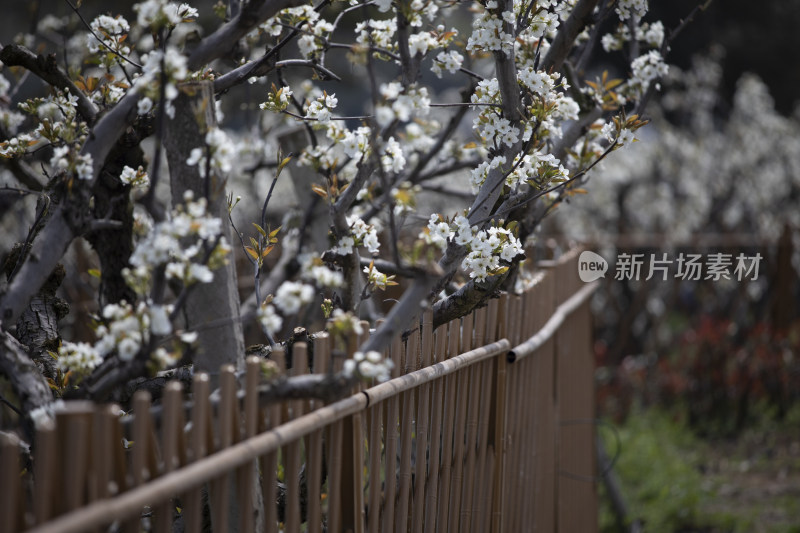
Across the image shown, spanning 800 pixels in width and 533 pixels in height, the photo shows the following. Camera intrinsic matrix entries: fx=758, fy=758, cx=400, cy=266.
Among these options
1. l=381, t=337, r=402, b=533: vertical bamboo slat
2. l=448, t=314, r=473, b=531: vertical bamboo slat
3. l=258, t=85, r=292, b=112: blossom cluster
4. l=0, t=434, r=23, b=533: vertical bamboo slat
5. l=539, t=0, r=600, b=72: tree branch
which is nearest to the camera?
l=0, t=434, r=23, b=533: vertical bamboo slat

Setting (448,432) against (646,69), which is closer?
(448,432)

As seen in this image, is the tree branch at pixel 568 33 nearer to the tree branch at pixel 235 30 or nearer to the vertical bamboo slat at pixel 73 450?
the tree branch at pixel 235 30

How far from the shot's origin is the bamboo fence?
1.02 metres

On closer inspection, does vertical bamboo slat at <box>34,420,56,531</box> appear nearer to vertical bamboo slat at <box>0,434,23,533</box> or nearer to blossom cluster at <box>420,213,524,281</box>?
vertical bamboo slat at <box>0,434,23,533</box>

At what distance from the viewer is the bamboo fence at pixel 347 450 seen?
102 cm

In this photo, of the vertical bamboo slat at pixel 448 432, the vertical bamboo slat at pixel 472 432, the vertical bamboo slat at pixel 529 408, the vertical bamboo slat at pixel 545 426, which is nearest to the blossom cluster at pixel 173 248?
the vertical bamboo slat at pixel 448 432

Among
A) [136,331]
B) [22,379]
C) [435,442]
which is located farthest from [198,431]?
[435,442]

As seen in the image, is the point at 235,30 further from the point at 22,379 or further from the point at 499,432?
the point at 499,432

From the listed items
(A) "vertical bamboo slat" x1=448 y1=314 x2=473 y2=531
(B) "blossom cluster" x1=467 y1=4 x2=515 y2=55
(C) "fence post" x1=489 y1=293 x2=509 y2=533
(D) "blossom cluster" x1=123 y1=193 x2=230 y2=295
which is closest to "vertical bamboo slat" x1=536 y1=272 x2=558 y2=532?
(C) "fence post" x1=489 y1=293 x2=509 y2=533

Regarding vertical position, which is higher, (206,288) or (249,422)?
(206,288)

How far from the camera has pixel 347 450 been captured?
5.17ft

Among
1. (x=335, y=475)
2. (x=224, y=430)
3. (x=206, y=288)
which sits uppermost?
(x=206, y=288)

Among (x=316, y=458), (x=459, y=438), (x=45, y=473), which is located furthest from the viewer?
(x=459, y=438)

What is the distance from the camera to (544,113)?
1816 millimetres
